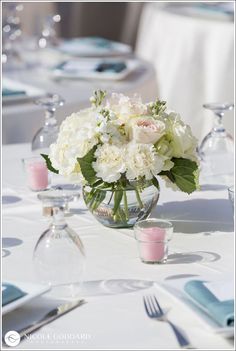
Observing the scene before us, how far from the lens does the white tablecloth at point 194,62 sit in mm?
3785

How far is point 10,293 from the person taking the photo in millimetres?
1255

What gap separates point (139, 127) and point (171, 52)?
258 centimetres

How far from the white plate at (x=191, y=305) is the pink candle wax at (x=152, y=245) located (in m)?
0.12

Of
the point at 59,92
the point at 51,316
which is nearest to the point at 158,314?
the point at 51,316

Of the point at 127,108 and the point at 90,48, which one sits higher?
the point at 127,108

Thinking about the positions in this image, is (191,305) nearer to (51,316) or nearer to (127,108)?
(51,316)

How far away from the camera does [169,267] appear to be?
57.4 inches

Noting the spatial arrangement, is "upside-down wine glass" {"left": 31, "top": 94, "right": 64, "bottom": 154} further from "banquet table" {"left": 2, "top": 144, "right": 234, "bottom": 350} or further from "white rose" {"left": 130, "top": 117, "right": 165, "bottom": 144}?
"white rose" {"left": 130, "top": 117, "right": 165, "bottom": 144}

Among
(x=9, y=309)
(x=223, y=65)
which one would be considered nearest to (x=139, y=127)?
(x=9, y=309)

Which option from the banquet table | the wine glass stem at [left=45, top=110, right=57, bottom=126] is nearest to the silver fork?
the banquet table

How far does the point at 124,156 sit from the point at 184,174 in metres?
0.14

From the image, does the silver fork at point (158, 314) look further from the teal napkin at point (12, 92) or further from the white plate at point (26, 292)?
the teal napkin at point (12, 92)

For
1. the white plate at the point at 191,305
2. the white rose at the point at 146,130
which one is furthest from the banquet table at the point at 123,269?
the white rose at the point at 146,130

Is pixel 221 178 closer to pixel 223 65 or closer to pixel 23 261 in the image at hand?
pixel 23 261
